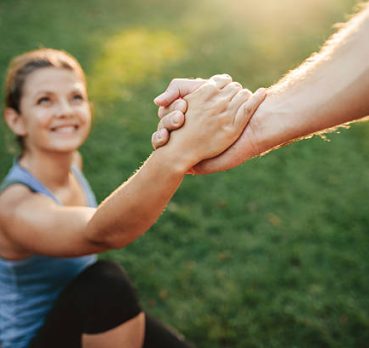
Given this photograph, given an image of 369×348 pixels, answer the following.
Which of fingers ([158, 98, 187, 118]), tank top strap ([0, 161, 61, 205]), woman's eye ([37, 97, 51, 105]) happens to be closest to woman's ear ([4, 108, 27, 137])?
woman's eye ([37, 97, 51, 105])

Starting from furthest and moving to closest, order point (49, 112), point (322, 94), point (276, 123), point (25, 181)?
1. point (49, 112)
2. point (25, 181)
3. point (276, 123)
4. point (322, 94)

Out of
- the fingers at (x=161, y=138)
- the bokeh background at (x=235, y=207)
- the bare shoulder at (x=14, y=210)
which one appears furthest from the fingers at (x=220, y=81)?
the bare shoulder at (x=14, y=210)

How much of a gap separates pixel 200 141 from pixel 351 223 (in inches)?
103

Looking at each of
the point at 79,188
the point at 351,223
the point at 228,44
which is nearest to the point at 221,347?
the point at 79,188

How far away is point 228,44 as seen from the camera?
747cm

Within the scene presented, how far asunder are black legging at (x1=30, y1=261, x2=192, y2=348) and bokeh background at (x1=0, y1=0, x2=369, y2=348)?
1.04 m

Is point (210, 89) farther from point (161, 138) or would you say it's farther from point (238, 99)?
point (161, 138)

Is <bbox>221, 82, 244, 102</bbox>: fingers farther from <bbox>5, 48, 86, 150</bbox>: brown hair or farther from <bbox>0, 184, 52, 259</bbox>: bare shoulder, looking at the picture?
<bbox>5, 48, 86, 150</bbox>: brown hair

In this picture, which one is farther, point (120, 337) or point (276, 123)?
point (120, 337)

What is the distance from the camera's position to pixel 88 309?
7.32 feet

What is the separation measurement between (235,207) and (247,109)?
8.25 feet

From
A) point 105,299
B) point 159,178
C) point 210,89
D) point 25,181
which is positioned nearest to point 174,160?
point 159,178

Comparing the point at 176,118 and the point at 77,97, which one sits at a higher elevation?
the point at 77,97

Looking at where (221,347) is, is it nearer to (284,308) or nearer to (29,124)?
(284,308)
